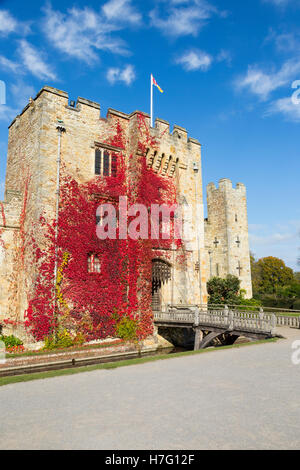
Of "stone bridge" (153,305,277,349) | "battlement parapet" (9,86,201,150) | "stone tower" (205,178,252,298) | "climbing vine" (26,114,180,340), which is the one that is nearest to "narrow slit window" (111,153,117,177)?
"climbing vine" (26,114,180,340)

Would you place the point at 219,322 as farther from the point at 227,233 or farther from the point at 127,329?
the point at 227,233

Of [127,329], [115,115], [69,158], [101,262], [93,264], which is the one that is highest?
[115,115]

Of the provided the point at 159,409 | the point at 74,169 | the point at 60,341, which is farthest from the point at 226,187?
the point at 159,409

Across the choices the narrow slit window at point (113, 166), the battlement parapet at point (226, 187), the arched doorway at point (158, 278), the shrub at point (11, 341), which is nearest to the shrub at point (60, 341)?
the shrub at point (11, 341)

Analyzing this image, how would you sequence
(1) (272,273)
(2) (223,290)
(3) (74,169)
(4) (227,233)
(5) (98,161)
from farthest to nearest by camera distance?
(1) (272,273)
(4) (227,233)
(2) (223,290)
(5) (98,161)
(3) (74,169)

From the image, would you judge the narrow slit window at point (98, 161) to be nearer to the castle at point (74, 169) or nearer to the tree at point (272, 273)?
the castle at point (74, 169)

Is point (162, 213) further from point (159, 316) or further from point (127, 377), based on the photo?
point (127, 377)

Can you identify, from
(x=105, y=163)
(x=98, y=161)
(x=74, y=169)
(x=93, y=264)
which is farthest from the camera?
(x=105, y=163)

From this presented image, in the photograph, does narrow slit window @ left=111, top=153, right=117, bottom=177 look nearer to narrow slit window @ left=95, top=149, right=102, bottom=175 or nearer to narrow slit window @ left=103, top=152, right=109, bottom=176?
narrow slit window @ left=103, top=152, right=109, bottom=176

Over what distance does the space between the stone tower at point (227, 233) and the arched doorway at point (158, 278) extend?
8.94m

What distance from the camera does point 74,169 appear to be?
17750 mm

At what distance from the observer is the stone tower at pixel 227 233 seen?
2911 cm

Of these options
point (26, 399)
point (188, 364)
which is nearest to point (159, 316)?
point (188, 364)

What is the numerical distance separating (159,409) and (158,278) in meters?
14.7
